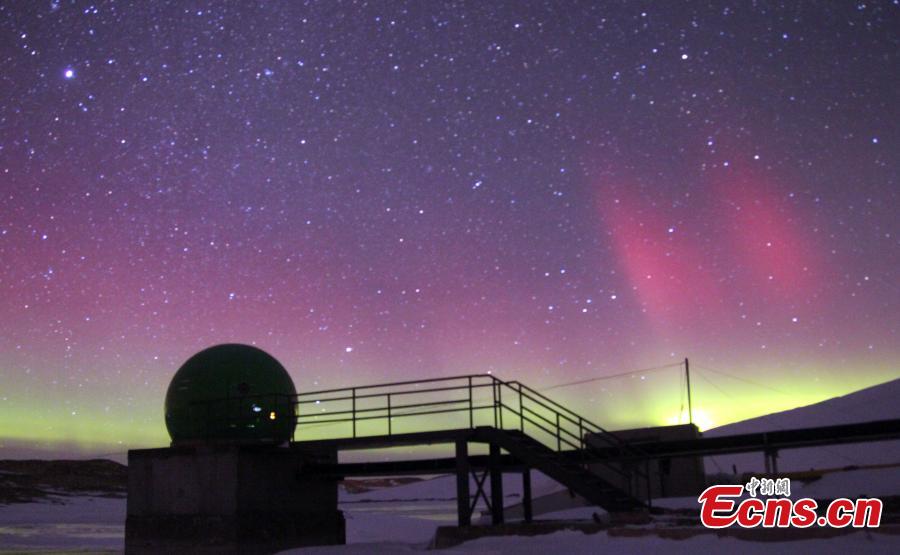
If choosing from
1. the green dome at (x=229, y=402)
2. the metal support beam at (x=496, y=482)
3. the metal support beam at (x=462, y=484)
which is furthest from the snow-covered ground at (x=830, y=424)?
the green dome at (x=229, y=402)

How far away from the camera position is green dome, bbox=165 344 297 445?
67.6ft

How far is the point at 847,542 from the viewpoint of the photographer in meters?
11.6

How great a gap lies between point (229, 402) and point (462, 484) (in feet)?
21.1

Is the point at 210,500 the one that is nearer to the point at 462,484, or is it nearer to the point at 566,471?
the point at 462,484

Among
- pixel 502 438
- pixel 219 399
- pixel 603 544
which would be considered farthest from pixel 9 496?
pixel 603 544

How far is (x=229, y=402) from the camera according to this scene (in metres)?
20.8

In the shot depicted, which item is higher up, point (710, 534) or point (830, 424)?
point (830, 424)

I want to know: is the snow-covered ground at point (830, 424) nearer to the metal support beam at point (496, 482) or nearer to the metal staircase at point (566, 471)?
the metal support beam at point (496, 482)

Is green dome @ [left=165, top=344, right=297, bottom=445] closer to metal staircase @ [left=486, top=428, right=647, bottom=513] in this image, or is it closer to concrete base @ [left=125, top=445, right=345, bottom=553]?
concrete base @ [left=125, top=445, right=345, bottom=553]

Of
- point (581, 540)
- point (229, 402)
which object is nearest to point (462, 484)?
point (581, 540)

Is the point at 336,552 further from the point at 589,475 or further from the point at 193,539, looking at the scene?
the point at 589,475

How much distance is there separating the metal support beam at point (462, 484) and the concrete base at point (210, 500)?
4.63 m

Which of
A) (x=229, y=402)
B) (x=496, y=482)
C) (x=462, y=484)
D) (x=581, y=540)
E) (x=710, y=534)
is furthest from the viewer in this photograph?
(x=229, y=402)

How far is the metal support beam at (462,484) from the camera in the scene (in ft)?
59.3
